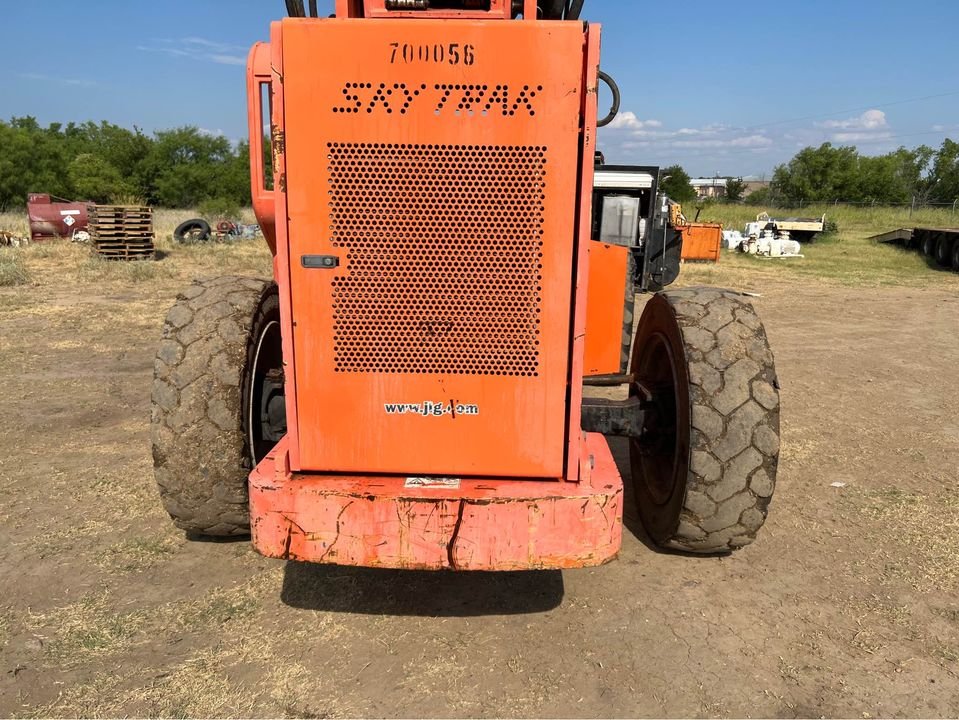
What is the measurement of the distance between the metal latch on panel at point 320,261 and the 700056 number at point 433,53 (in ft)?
2.40

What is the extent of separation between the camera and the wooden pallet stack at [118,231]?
56.4 ft

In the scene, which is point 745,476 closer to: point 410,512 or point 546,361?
point 546,361

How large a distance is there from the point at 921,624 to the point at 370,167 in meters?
3.12

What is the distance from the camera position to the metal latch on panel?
2646 mm

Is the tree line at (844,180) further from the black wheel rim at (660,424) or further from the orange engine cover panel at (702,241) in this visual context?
the black wheel rim at (660,424)

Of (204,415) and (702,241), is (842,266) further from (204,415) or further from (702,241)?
(204,415)

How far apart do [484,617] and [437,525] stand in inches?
32.8

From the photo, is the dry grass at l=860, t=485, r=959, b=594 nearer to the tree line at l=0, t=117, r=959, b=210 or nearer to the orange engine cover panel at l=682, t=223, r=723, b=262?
the orange engine cover panel at l=682, t=223, r=723, b=262

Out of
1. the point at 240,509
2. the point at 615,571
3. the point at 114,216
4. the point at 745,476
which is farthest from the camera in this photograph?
the point at 114,216

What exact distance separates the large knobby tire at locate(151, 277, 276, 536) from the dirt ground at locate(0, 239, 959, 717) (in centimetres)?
42

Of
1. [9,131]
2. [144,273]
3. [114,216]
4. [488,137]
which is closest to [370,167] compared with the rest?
[488,137]

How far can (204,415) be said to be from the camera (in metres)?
3.24

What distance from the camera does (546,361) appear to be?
275 cm

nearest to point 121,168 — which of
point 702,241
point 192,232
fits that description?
point 192,232
